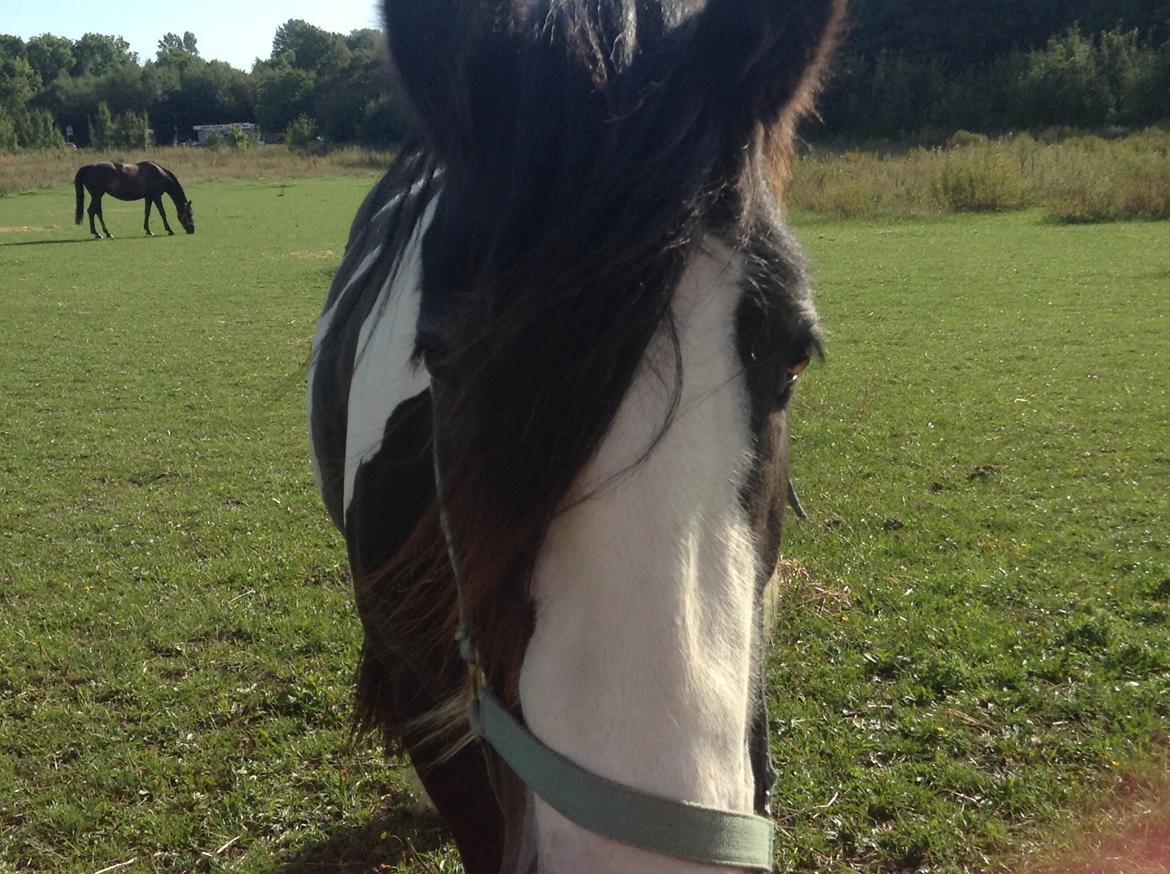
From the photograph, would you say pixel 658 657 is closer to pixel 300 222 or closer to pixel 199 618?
pixel 199 618

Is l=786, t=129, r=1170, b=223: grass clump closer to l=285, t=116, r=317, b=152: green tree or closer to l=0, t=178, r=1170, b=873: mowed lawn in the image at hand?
l=0, t=178, r=1170, b=873: mowed lawn

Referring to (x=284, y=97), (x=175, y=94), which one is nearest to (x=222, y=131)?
(x=175, y=94)

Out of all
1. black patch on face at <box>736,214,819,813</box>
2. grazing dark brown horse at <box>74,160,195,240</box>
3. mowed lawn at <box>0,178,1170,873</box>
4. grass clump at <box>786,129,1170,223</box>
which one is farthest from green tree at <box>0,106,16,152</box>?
black patch on face at <box>736,214,819,813</box>

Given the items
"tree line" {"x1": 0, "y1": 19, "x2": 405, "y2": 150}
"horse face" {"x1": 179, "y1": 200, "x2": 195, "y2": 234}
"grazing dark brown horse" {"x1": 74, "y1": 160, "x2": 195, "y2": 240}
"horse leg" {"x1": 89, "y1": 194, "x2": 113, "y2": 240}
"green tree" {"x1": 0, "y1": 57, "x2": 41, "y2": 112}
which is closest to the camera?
"horse leg" {"x1": 89, "y1": 194, "x2": 113, "y2": 240}

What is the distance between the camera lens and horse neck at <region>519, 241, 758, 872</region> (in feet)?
3.74

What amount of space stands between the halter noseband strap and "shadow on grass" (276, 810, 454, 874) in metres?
2.15

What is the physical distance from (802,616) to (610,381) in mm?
3598

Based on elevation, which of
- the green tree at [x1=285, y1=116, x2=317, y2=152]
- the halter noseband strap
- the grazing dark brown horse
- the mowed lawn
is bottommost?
the mowed lawn

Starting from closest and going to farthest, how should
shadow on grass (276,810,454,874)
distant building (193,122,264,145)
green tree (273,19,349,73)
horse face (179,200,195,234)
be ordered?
1. shadow on grass (276,810,454,874)
2. horse face (179,200,195,234)
3. green tree (273,19,349,73)
4. distant building (193,122,264,145)

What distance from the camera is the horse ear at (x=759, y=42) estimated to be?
1.41 m

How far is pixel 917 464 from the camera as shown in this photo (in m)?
6.74

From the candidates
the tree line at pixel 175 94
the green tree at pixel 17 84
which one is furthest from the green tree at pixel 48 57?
the green tree at pixel 17 84

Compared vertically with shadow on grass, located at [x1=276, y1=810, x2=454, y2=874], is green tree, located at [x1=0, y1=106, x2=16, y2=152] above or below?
above

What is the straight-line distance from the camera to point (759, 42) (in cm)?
141
